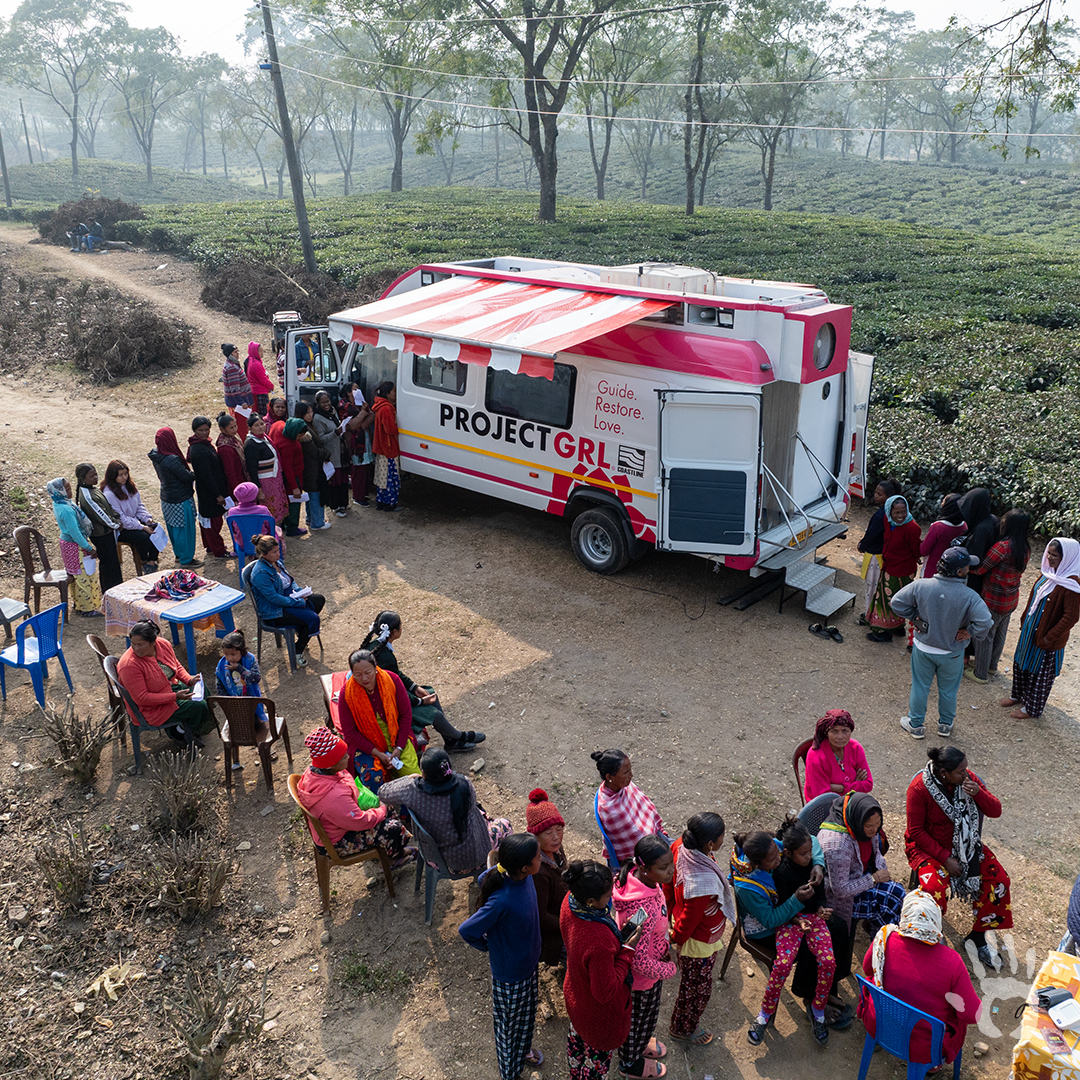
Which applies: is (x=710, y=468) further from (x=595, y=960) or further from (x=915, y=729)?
(x=595, y=960)

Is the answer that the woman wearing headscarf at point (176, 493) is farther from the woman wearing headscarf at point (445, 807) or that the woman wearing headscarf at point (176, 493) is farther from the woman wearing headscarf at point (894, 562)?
the woman wearing headscarf at point (894, 562)

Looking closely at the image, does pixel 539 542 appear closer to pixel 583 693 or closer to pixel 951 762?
pixel 583 693

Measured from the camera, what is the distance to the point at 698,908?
12.7 feet

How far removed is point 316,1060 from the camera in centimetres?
408

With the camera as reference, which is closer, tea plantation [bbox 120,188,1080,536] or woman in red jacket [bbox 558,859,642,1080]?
woman in red jacket [bbox 558,859,642,1080]

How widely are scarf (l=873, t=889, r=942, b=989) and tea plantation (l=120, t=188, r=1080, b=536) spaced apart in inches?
268

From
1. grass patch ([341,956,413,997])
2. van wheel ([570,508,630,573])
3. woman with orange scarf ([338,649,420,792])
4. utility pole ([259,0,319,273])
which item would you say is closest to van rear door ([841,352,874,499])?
van wheel ([570,508,630,573])

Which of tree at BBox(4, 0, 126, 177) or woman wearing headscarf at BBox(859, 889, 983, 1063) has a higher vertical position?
tree at BBox(4, 0, 126, 177)

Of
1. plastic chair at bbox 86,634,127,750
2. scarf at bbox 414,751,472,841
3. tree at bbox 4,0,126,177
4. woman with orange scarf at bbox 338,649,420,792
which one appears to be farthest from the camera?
tree at bbox 4,0,126,177

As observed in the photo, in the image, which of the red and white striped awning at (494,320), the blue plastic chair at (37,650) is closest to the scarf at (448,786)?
the blue plastic chair at (37,650)

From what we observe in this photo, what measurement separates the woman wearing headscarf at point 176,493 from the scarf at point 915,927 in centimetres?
752

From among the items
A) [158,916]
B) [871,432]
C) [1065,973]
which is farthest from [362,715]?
[871,432]

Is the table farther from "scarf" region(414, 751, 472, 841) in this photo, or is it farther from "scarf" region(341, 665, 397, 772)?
"scarf" region(414, 751, 472, 841)

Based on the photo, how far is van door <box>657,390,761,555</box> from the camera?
761 centimetres
